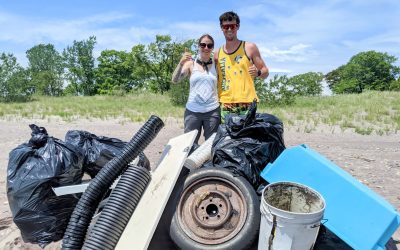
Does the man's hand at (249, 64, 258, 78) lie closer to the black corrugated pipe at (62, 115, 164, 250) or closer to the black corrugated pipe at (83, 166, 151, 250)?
the black corrugated pipe at (62, 115, 164, 250)

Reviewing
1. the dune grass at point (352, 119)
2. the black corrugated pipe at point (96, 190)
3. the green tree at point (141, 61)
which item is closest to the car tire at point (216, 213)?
the black corrugated pipe at point (96, 190)

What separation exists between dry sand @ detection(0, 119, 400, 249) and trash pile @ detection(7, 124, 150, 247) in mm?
152

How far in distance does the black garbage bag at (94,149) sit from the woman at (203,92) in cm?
70

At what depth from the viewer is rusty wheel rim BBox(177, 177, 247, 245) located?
266cm

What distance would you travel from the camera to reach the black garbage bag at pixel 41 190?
9.36 ft

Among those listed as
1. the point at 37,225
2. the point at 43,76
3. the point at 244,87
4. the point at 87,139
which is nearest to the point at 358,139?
the point at 244,87

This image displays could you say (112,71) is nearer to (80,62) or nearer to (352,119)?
(80,62)

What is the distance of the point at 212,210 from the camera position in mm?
2816

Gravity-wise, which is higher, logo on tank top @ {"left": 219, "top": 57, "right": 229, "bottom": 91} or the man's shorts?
logo on tank top @ {"left": 219, "top": 57, "right": 229, "bottom": 91}

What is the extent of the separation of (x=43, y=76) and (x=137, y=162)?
149ft

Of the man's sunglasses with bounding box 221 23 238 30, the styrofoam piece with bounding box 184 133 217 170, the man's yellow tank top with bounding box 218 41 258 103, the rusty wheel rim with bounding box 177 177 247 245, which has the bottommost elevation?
the rusty wheel rim with bounding box 177 177 247 245

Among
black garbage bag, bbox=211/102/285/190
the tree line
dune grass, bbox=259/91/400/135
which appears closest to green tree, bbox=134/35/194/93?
the tree line

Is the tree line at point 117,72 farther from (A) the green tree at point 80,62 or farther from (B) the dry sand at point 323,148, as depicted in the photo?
(B) the dry sand at point 323,148


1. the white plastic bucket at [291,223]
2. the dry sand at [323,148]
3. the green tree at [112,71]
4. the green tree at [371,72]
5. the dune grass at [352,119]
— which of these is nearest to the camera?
the white plastic bucket at [291,223]
